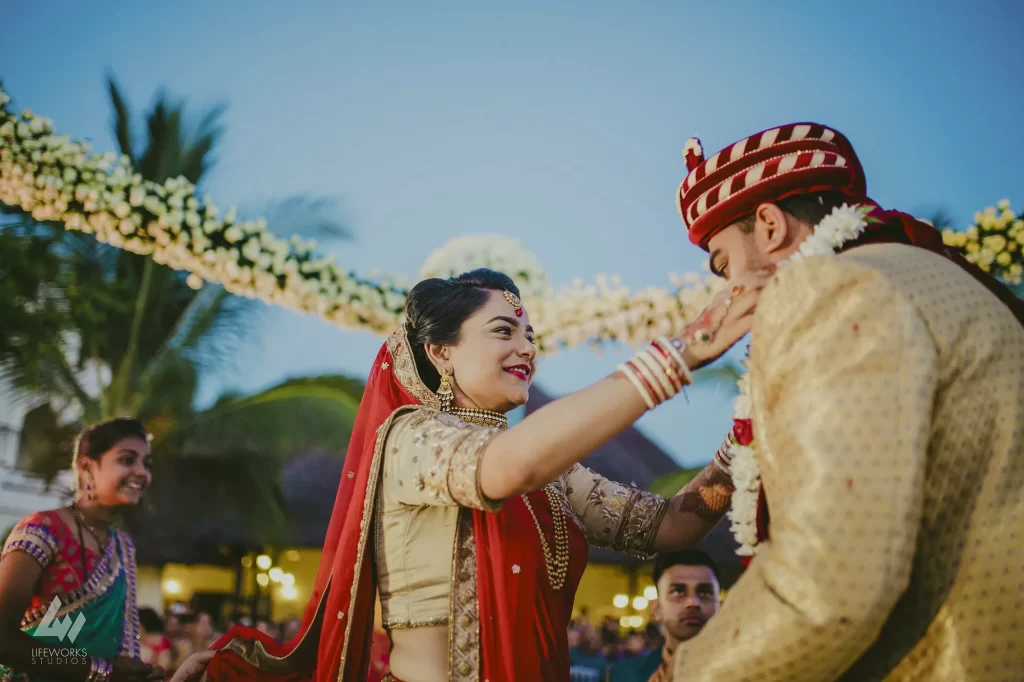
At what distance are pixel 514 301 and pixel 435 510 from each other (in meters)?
0.72

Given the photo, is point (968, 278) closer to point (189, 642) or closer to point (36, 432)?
point (189, 642)

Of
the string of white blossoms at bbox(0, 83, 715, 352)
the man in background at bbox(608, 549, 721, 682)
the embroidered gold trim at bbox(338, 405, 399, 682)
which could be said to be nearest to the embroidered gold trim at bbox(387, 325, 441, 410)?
the embroidered gold trim at bbox(338, 405, 399, 682)

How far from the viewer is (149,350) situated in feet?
37.3

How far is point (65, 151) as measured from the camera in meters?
5.15

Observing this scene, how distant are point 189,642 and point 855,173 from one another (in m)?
7.78

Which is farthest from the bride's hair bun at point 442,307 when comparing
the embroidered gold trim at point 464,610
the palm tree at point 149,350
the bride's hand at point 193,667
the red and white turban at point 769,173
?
the palm tree at point 149,350

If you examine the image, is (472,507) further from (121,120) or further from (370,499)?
(121,120)

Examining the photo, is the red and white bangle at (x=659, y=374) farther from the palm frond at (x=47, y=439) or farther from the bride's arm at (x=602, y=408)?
the palm frond at (x=47, y=439)

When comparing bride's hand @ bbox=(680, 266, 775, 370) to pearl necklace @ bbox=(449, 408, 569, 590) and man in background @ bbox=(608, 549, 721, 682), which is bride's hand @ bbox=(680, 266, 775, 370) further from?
man in background @ bbox=(608, 549, 721, 682)

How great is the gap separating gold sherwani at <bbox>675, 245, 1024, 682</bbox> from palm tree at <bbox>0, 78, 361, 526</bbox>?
946 centimetres

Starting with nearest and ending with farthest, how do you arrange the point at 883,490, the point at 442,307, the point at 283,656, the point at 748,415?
the point at 883,490 < the point at 748,415 < the point at 283,656 < the point at 442,307

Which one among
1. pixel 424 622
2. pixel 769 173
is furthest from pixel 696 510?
pixel 769 173

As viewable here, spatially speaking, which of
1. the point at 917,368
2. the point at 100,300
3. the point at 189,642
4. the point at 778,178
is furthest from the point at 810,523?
the point at 100,300

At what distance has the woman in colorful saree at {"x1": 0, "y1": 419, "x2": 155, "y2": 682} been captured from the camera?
11.1 feet
